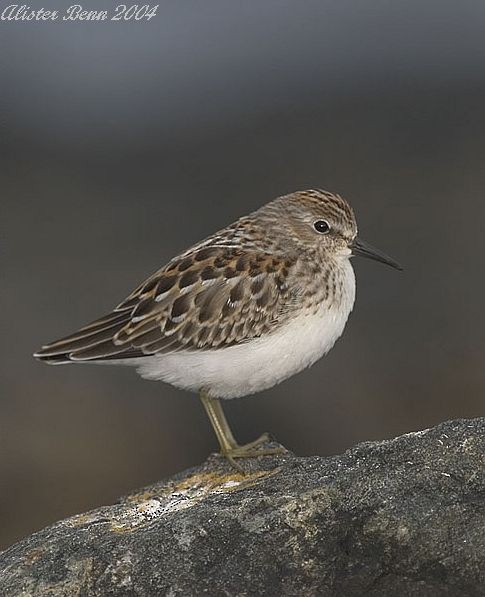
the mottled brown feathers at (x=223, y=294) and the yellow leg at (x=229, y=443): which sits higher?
the mottled brown feathers at (x=223, y=294)

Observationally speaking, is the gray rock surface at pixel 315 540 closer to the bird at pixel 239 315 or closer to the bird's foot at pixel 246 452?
the bird's foot at pixel 246 452

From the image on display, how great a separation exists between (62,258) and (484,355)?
5433 millimetres

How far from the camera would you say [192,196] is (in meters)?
17.3

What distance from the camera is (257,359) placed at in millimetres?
8031

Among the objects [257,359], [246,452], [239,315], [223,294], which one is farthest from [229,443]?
[223,294]

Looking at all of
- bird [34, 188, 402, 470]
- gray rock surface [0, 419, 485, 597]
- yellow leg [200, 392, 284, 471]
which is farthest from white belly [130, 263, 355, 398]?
gray rock surface [0, 419, 485, 597]

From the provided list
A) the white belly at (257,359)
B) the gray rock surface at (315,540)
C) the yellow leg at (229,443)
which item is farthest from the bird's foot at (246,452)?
the gray rock surface at (315,540)

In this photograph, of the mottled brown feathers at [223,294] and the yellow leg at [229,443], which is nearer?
the yellow leg at [229,443]

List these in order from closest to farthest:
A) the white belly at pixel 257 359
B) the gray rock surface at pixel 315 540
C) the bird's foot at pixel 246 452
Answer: the gray rock surface at pixel 315 540 → the bird's foot at pixel 246 452 → the white belly at pixel 257 359

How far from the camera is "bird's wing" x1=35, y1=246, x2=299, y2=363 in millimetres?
8094

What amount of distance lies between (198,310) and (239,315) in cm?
30

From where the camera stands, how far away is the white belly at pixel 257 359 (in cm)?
802

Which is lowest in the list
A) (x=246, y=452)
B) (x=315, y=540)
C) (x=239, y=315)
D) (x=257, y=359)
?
(x=315, y=540)

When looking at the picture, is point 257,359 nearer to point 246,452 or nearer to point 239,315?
point 239,315
